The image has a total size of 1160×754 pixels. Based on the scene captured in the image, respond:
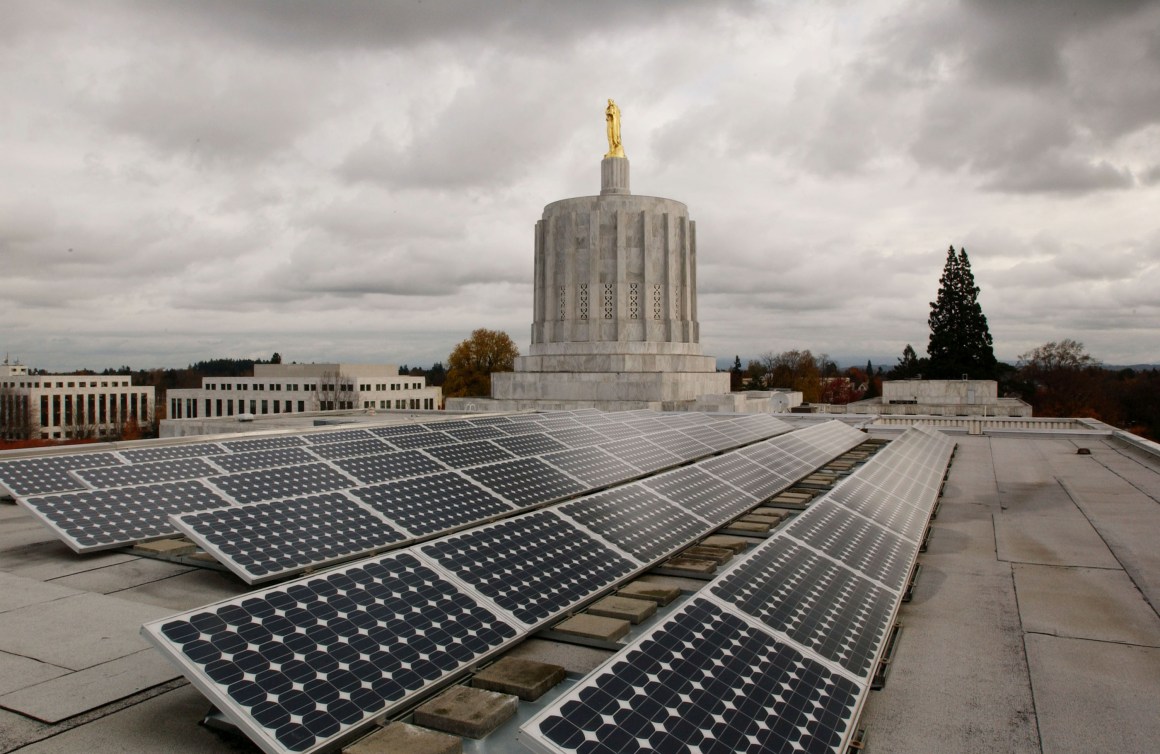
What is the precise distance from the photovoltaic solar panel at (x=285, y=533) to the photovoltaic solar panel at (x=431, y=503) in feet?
1.16

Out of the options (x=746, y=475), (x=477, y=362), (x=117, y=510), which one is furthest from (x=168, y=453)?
(x=477, y=362)

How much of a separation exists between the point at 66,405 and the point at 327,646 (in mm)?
131094

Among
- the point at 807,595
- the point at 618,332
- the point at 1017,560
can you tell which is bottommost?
the point at 1017,560

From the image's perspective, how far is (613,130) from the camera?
169 feet

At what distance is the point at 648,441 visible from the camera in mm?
19188

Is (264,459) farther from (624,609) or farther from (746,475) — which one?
(746,475)

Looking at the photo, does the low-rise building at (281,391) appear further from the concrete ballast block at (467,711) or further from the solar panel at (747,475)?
the concrete ballast block at (467,711)

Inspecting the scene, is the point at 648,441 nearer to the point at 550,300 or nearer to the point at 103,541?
the point at 103,541

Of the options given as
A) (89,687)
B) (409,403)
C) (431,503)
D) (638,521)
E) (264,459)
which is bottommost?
(409,403)

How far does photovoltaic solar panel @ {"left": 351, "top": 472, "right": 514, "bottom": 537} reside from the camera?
32.8ft

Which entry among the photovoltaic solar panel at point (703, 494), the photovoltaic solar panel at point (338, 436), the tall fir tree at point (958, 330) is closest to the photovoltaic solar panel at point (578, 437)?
the photovoltaic solar panel at point (703, 494)

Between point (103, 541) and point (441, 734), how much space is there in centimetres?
717

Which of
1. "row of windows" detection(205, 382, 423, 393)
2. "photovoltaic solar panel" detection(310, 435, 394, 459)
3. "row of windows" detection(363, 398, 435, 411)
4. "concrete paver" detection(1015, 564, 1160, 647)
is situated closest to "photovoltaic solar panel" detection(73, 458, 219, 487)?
"photovoltaic solar panel" detection(310, 435, 394, 459)

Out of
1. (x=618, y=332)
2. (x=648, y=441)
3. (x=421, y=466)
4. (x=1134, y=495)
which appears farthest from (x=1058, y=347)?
(x=421, y=466)
